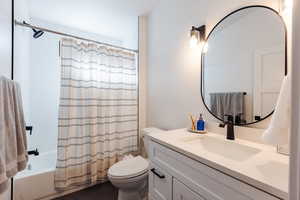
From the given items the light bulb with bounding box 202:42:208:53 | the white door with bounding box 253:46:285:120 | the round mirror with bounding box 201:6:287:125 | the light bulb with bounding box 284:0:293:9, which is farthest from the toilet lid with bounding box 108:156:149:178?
the light bulb with bounding box 284:0:293:9

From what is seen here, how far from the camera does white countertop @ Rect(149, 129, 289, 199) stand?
1.80 feet

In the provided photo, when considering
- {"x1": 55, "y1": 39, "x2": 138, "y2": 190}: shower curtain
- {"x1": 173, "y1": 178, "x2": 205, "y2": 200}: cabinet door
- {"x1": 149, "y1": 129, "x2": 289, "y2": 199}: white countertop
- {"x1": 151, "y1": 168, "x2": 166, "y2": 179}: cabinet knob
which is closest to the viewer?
{"x1": 149, "y1": 129, "x2": 289, "y2": 199}: white countertop

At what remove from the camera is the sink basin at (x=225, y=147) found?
0.95m

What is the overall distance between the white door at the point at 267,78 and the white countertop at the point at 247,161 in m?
0.27

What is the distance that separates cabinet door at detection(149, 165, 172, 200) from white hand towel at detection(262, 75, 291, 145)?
0.64m

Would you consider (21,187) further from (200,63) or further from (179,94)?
(200,63)

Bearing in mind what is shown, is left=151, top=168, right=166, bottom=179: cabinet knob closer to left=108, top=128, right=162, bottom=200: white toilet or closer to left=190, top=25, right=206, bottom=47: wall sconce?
left=108, top=128, right=162, bottom=200: white toilet

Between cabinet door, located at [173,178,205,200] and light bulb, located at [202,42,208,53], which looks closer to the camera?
cabinet door, located at [173,178,205,200]

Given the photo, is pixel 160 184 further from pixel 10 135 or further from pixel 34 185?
pixel 34 185

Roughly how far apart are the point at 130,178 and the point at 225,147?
89 cm

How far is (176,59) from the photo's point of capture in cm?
174

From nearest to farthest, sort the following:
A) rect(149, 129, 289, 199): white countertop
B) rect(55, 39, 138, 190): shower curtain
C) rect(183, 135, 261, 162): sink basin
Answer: rect(149, 129, 289, 199): white countertop
rect(183, 135, 261, 162): sink basin
rect(55, 39, 138, 190): shower curtain

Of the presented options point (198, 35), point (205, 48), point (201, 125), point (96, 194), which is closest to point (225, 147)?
point (201, 125)

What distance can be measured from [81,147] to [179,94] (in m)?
1.34
